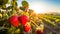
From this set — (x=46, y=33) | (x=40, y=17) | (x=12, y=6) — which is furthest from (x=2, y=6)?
(x=46, y=33)

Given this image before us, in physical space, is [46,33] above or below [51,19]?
below

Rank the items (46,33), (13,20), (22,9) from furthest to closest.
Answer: (46,33), (22,9), (13,20)

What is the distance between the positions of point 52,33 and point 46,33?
0.03 m

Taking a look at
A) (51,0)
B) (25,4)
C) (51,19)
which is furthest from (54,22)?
(51,0)

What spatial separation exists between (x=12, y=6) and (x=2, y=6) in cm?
4

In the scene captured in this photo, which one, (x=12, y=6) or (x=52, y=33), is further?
(x=52, y=33)

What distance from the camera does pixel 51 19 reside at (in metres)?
0.69

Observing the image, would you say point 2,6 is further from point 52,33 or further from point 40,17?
point 52,33

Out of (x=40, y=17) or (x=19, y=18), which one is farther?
(x=40, y=17)

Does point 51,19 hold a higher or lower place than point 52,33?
higher

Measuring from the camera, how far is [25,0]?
26.5 inches

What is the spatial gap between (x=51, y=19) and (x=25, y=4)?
124 mm

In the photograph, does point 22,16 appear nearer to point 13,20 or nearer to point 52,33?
point 13,20

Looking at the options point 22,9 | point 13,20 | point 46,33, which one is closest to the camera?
point 13,20
